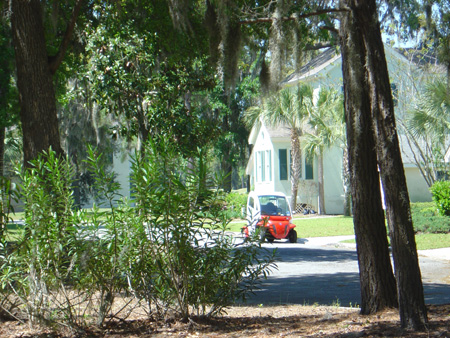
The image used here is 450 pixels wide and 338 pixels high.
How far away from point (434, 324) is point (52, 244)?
4.01 metres

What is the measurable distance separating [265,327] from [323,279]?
19.7 feet

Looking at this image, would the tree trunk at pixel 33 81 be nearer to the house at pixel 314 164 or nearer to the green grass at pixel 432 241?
the green grass at pixel 432 241

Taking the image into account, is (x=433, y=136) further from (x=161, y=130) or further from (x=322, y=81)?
(x=161, y=130)

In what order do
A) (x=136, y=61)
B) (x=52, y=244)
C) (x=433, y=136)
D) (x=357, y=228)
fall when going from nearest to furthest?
(x=52, y=244) < (x=357, y=228) < (x=136, y=61) < (x=433, y=136)

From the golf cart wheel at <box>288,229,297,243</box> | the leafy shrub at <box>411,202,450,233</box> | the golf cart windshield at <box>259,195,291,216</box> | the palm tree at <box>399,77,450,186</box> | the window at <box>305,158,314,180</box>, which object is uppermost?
the palm tree at <box>399,77,450,186</box>

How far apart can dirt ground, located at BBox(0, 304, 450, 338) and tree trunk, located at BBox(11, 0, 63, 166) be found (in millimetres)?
3134

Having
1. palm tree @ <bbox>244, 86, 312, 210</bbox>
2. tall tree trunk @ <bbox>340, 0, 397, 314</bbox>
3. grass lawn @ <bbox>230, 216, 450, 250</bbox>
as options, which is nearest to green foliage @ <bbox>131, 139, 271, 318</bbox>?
tall tree trunk @ <bbox>340, 0, 397, 314</bbox>

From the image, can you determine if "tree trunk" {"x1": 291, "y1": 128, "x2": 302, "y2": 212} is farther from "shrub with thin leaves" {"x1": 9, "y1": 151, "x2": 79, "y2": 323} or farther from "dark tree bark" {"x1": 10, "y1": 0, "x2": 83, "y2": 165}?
"shrub with thin leaves" {"x1": 9, "y1": 151, "x2": 79, "y2": 323}

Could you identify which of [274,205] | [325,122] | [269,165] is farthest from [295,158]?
[274,205]

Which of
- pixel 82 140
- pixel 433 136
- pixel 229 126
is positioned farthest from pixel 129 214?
pixel 229 126

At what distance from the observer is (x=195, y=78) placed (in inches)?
556

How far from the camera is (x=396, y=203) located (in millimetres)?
5422

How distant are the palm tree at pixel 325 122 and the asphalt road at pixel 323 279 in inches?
439

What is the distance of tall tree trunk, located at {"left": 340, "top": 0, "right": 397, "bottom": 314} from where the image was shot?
248 inches
